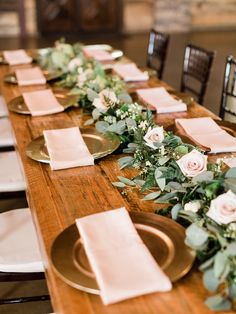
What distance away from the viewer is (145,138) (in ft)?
5.60

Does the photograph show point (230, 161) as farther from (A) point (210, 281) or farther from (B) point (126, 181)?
(A) point (210, 281)

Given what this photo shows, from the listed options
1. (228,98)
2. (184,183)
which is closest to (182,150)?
(184,183)

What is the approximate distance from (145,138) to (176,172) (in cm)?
23

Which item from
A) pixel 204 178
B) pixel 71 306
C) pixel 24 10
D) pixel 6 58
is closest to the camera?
pixel 71 306

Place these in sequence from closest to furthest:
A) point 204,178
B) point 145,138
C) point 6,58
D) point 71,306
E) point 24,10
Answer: point 71,306
point 204,178
point 145,138
point 6,58
point 24,10

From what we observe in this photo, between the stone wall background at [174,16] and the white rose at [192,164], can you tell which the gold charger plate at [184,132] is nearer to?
the white rose at [192,164]

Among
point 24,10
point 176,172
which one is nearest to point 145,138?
point 176,172

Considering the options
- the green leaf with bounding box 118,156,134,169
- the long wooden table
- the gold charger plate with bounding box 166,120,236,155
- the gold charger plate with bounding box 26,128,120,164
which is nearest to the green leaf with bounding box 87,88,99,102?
the long wooden table

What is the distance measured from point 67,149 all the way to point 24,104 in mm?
746

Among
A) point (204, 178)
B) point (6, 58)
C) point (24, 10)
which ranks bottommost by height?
point (24, 10)

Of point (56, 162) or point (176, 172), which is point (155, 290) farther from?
point (56, 162)

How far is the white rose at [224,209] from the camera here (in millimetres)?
1194

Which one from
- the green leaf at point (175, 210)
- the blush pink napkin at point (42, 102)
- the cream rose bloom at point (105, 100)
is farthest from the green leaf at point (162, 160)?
the blush pink napkin at point (42, 102)

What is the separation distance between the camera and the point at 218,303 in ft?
3.46
